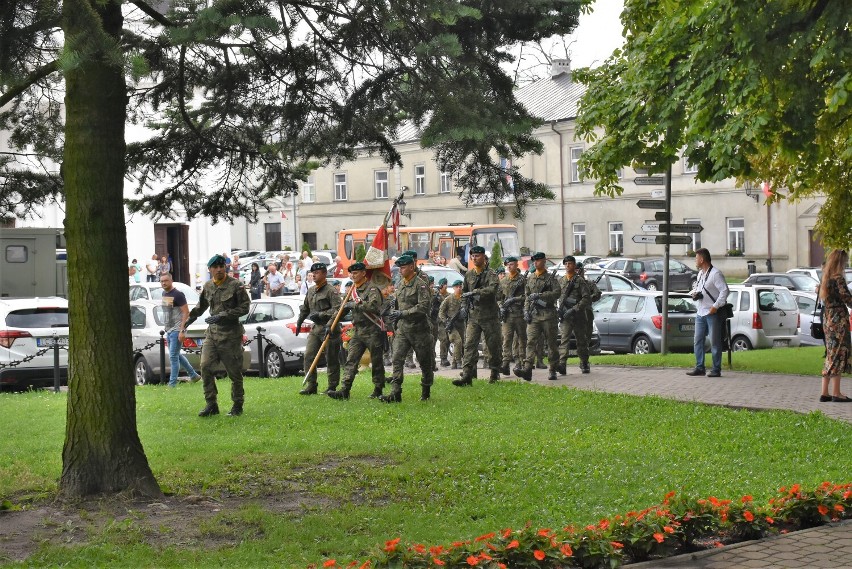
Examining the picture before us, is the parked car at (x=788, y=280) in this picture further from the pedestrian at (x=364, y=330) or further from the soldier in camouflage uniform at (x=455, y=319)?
the pedestrian at (x=364, y=330)

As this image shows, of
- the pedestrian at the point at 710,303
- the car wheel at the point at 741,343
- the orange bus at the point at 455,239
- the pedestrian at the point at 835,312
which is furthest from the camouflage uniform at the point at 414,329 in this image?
the orange bus at the point at 455,239

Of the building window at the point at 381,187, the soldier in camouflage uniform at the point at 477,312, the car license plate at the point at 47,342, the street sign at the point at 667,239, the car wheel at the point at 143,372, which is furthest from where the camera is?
the building window at the point at 381,187

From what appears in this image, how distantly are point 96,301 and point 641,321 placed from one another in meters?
16.5

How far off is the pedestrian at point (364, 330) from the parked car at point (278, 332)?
5054mm

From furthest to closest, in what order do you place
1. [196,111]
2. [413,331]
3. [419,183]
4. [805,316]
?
[419,183], [805,316], [413,331], [196,111]

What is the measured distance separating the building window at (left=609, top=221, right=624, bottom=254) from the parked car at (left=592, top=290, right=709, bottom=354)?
99.8 ft

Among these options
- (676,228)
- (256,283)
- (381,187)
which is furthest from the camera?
(381,187)

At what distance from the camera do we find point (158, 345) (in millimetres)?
19812

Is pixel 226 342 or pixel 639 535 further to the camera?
pixel 226 342

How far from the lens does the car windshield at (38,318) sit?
17828 mm

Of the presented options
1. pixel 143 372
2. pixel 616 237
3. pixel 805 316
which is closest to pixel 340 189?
pixel 616 237

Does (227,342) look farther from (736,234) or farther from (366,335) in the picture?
(736,234)

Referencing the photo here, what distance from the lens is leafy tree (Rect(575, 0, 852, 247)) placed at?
1070 cm

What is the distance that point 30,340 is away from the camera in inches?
698
